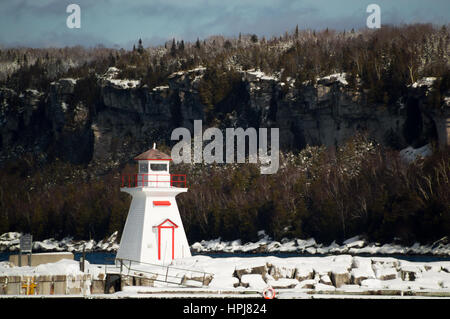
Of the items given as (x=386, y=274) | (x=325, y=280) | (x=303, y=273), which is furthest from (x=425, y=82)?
(x=325, y=280)

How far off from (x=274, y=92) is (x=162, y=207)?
Answer: 105 metres

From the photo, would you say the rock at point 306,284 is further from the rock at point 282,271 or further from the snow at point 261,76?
the snow at point 261,76

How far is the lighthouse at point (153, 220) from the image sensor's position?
43.9 metres

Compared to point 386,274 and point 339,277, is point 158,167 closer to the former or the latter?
point 339,277

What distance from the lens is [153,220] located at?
44.1 meters

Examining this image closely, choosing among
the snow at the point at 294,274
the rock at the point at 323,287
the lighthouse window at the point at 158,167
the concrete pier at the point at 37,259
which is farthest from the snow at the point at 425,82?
the rock at the point at 323,287

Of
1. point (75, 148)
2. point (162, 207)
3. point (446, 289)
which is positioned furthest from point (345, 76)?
point (446, 289)

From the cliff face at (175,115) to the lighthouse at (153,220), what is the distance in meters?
70.1

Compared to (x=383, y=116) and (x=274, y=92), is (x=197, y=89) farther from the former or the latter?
(x=383, y=116)

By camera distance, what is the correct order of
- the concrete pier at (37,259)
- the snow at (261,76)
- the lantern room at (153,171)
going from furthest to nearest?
the snow at (261,76)
the lantern room at (153,171)
the concrete pier at (37,259)

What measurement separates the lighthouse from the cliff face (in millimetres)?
70123

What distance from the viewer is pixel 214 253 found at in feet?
329

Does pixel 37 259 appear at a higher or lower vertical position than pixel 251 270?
lower

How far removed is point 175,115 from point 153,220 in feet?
384
